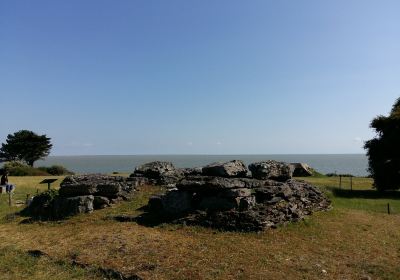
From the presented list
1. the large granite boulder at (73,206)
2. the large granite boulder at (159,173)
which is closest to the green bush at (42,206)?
the large granite boulder at (73,206)

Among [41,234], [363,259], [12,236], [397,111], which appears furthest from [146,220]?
[397,111]

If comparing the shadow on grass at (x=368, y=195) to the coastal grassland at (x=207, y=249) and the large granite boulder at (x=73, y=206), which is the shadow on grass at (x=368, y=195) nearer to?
the coastal grassland at (x=207, y=249)

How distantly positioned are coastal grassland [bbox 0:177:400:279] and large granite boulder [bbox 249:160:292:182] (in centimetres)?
366

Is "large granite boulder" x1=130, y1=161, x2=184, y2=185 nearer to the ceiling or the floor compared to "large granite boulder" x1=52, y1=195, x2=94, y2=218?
nearer to the ceiling

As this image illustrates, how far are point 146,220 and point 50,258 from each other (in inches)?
197

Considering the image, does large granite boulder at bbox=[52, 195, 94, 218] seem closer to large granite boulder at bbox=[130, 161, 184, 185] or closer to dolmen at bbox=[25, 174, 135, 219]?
dolmen at bbox=[25, 174, 135, 219]

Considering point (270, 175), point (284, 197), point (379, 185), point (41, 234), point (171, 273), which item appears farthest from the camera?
point (379, 185)

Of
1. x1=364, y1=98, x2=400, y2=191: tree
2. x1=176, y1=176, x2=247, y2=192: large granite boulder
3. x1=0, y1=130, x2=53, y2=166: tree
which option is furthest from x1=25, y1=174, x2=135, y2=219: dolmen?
x1=0, y1=130, x2=53, y2=166: tree

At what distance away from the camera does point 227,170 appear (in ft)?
66.8

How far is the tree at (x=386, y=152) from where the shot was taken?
122 feet

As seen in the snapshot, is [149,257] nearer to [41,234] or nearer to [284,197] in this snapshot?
[41,234]

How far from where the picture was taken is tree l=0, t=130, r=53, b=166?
8081cm

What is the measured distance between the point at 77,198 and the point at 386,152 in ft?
98.6

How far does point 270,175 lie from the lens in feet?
72.9
